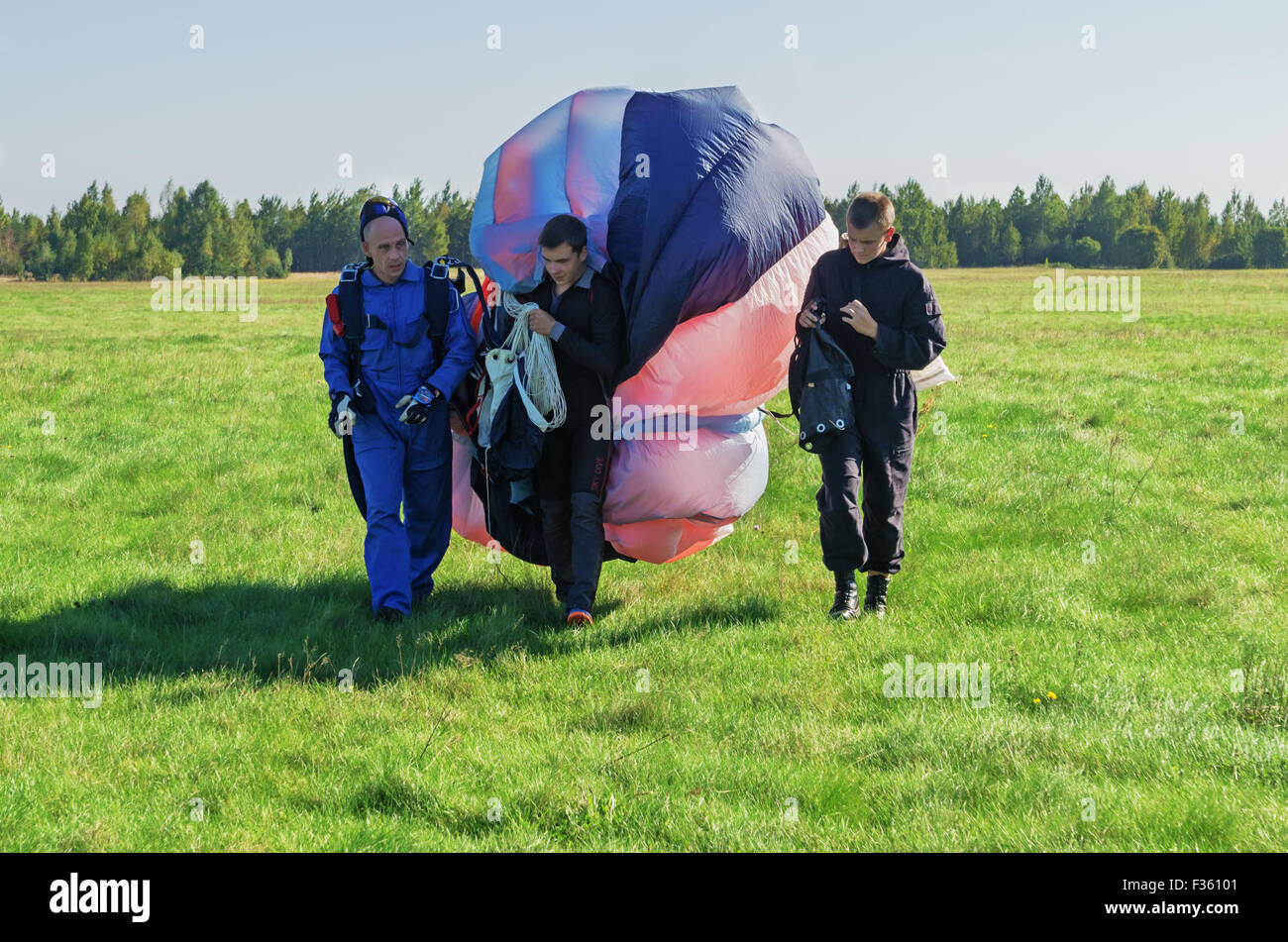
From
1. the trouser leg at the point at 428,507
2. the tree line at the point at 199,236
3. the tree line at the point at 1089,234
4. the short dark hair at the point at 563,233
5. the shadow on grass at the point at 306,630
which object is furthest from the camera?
the tree line at the point at 1089,234

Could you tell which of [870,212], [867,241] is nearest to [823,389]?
[867,241]

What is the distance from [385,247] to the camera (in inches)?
269

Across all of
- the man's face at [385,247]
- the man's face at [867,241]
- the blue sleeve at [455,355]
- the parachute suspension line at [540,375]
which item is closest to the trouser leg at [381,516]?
the blue sleeve at [455,355]

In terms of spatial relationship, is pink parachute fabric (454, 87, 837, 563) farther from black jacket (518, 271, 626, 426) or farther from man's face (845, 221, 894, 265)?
man's face (845, 221, 894, 265)

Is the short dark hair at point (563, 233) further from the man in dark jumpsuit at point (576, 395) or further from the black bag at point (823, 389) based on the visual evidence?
the black bag at point (823, 389)

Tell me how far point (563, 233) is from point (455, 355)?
1.17m

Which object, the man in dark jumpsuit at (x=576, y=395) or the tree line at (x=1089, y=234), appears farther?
the tree line at (x=1089, y=234)

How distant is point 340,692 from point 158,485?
5.85 metres

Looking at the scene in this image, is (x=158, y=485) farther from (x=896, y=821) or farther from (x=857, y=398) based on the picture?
(x=896, y=821)

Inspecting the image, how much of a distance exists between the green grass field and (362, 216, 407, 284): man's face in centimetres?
218

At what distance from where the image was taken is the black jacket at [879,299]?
672 centimetres

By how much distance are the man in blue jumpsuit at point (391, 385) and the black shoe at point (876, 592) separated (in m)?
2.93
